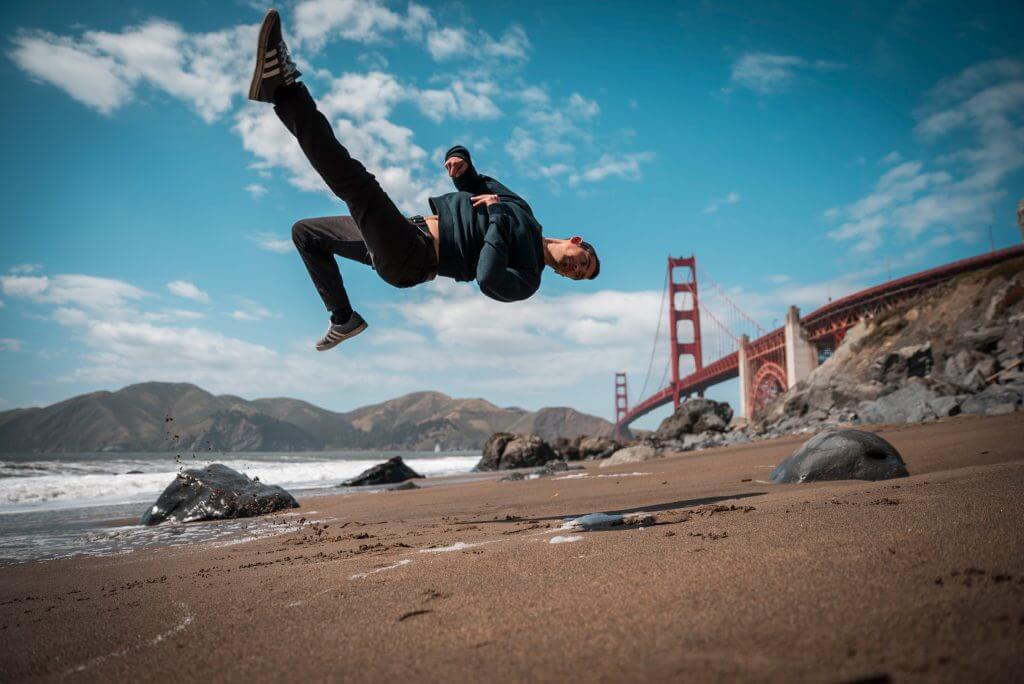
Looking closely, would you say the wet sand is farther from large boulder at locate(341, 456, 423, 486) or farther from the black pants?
large boulder at locate(341, 456, 423, 486)

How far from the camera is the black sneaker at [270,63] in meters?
2.51

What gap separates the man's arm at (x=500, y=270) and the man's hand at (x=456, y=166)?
1.37 ft

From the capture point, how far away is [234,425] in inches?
5837

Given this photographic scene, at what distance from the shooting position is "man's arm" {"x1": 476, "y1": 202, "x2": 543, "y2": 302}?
9.40 feet

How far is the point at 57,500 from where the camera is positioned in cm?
985

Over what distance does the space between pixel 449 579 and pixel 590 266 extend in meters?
1.97

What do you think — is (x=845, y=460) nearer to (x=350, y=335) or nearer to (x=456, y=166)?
(x=456, y=166)

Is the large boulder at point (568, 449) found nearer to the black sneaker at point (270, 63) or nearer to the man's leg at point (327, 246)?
the man's leg at point (327, 246)

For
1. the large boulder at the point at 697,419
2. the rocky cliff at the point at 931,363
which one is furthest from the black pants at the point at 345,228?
the large boulder at the point at 697,419

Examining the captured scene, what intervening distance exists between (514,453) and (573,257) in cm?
2070

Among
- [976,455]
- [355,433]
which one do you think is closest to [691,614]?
[976,455]

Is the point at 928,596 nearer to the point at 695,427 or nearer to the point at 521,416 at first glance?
the point at 695,427

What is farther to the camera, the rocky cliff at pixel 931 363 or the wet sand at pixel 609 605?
the rocky cliff at pixel 931 363

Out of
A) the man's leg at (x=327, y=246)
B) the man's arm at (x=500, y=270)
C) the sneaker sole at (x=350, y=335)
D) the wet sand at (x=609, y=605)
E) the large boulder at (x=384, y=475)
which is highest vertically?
the man's leg at (x=327, y=246)
